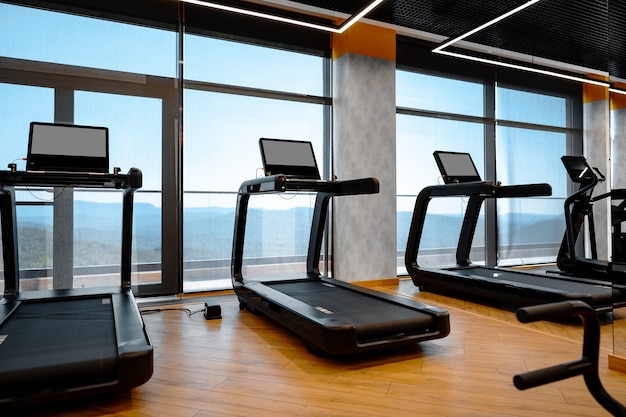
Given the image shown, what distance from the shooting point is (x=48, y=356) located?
6.86 ft

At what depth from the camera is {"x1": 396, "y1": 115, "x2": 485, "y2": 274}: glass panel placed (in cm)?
630

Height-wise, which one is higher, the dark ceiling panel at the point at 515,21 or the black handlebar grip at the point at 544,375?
the dark ceiling panel at the point at 515,21

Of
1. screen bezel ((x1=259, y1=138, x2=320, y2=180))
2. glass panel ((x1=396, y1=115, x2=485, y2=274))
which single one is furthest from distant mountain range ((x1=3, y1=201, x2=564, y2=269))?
screen bezel ((x1=259, y1=138, x2=320, y2=180))

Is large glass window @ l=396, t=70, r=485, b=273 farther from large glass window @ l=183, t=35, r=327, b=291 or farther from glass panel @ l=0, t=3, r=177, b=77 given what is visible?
glass panel @ l=0, t=3, r=177, b=77

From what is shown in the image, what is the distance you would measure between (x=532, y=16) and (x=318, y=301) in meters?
4.61

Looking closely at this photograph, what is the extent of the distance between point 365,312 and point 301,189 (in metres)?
1.28

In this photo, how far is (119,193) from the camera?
456cm

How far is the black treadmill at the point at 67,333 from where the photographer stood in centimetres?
195

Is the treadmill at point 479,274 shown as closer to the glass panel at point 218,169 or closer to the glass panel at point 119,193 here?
the glass panel at point 218,169

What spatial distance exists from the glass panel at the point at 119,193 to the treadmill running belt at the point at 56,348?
4.81ft

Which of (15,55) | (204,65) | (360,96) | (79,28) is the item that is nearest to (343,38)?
(360,96)

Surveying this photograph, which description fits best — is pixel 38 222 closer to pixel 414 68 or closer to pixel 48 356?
pixel 48 356

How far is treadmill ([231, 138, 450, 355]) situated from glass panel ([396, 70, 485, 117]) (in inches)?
103

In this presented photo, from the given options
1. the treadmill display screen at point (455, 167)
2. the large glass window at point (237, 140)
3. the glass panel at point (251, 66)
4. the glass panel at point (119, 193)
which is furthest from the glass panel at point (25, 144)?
the treadmill display screen at point (455, 167)
